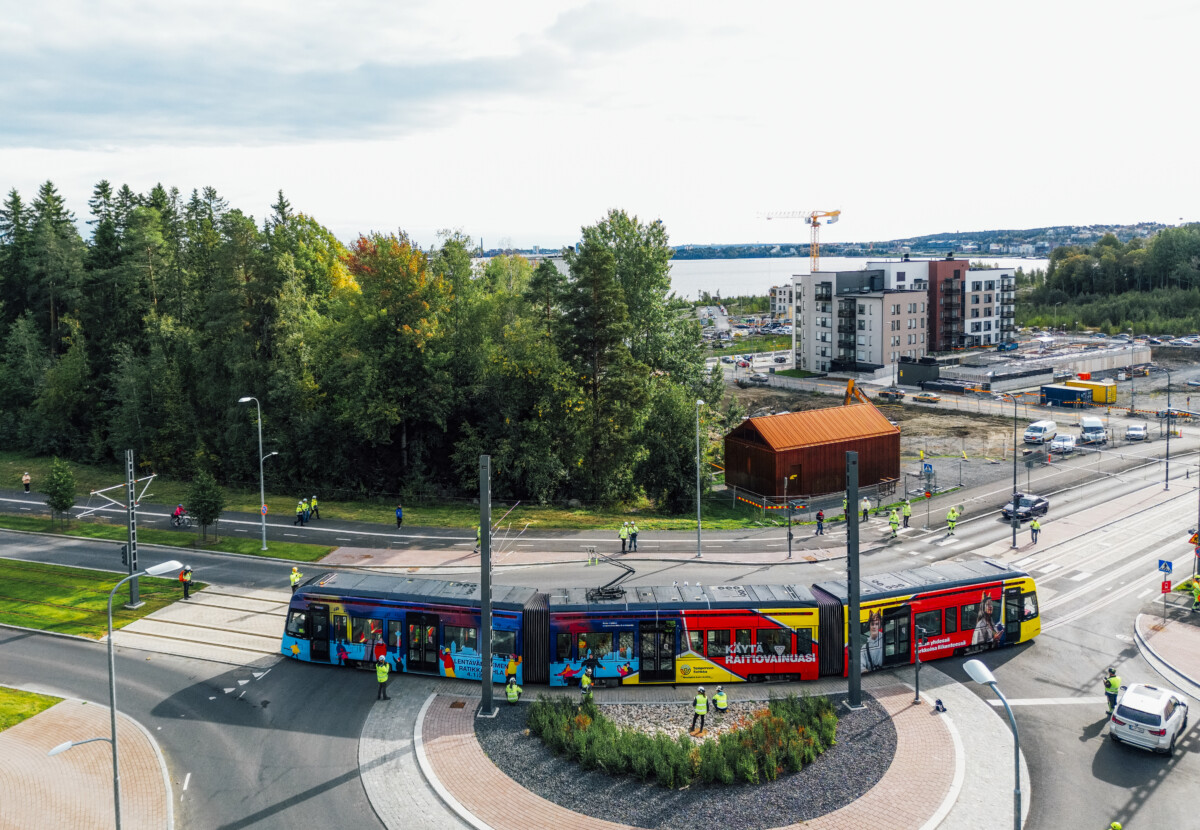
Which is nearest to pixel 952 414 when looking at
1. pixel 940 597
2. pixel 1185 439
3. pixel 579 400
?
pixel 1185 439

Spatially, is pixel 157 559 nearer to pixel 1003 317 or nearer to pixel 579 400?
pixel 579 400

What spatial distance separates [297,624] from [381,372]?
23.8 meters

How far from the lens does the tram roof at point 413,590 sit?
28.1 meters

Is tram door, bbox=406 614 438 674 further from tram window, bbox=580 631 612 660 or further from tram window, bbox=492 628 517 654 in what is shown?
tram window, bbox=580 631 612 660

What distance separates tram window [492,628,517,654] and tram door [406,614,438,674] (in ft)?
6.78

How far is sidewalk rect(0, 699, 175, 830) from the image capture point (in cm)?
2139

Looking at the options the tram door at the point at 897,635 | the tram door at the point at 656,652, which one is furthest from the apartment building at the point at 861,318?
the tram door at the point at 656,652

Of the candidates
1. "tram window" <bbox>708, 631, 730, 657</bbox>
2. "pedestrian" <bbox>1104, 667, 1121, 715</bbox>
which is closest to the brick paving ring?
"tram window" <bbox>708, 631, 730, 657</bbox>

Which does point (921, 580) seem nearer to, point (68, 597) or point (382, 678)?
point (382, 678)

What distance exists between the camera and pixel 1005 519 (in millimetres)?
47312

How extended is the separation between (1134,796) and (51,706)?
30.5m

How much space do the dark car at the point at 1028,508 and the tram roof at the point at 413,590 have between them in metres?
30.1

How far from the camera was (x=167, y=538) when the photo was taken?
148ft

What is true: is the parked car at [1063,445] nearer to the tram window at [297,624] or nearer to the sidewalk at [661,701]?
the sidewalk at [661,701]
